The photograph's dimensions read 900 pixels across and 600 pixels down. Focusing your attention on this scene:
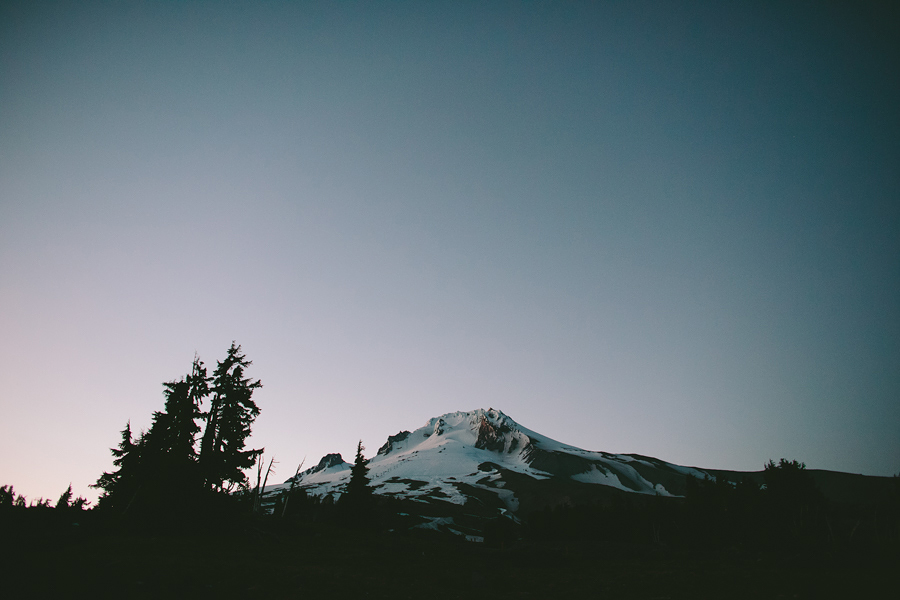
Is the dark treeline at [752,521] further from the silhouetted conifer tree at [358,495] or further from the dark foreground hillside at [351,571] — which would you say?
the silhouetted conifer tree at [358,495]

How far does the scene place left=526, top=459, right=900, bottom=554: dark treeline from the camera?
25.0 m

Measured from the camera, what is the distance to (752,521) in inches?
1335

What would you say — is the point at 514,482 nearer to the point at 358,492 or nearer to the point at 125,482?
the point at 358,492

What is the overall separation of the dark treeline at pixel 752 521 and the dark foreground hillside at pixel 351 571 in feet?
15.9

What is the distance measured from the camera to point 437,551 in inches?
1188

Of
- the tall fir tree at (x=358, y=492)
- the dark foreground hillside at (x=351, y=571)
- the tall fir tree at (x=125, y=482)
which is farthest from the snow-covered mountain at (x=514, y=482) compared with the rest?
the dark foreground hillside at (x=351, y=571)

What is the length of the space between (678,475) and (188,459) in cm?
20613

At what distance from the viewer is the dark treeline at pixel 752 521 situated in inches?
984

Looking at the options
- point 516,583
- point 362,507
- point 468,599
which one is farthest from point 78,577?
point 362,507

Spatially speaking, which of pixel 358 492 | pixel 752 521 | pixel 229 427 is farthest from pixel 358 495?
pixel 752 521

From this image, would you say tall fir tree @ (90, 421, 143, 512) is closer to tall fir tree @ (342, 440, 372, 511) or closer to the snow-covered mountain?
tall fir tree @ (342, 440, 372, 511)

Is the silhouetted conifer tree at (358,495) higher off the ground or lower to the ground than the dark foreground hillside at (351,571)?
higher

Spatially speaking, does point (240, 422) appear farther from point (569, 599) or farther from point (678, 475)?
point (678, 475)

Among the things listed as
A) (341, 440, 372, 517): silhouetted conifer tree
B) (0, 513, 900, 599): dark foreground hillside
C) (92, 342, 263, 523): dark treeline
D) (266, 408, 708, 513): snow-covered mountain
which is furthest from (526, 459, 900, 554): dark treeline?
(266, 408, 708, 513): snow-covered mountain
